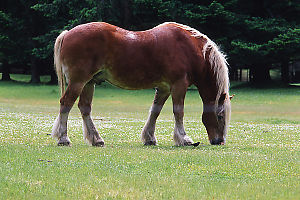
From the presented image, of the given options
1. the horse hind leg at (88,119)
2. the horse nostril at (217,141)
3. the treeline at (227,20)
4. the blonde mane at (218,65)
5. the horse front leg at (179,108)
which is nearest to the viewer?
the horse hind leg at (88,119)

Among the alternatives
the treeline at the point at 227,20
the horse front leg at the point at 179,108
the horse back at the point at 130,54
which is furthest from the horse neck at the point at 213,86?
the treeline at the point at 227,20

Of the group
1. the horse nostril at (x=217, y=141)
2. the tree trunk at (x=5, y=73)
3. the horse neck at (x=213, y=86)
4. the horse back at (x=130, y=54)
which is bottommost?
the tree trunk at (x=5, y=73)

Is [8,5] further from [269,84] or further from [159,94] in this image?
[159,94]

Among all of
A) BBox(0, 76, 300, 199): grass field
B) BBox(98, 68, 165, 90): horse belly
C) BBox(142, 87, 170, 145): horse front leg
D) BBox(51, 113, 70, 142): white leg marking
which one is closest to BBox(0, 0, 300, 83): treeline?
BBox(0, 76, 300, 199): grass field

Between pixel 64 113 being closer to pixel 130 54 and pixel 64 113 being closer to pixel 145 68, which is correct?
pixel 130 54

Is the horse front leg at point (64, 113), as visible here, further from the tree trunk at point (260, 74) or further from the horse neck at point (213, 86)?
the tree trunk at point (260, 74)

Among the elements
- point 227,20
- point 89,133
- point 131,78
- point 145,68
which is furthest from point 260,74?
point 89,133

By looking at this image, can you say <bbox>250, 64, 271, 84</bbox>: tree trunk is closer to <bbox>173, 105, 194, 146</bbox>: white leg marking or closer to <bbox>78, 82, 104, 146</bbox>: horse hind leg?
<bbox>173, 105, 194, 146</bbox>: white leg marking

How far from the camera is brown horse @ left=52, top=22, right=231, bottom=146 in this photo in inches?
427

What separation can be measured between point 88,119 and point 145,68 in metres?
1.89

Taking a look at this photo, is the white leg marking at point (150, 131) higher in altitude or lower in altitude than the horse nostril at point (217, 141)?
higher

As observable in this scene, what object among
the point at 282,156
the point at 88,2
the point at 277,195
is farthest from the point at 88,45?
the point at 88,2

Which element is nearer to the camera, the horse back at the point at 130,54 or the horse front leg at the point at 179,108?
the horse back at the point at 130,54

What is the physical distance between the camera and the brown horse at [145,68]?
1085 centimetres
